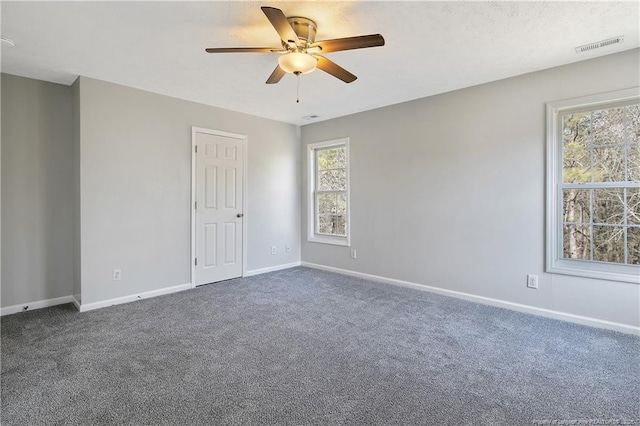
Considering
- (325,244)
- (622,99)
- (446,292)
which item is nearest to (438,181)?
(446,292)

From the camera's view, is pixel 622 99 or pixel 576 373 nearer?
pixel 576 373

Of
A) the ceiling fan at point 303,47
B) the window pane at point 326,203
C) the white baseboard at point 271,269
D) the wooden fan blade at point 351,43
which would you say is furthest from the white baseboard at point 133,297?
the wooden fan blade at point 351,43

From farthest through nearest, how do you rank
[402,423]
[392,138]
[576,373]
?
[392,138] → [576,373] → [402,423]

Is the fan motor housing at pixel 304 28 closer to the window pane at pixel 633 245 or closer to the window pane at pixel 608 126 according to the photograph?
the window pane at pixel 608 126

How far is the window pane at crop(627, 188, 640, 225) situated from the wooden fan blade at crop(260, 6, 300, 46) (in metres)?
3.14

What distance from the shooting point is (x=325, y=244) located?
17.0ft

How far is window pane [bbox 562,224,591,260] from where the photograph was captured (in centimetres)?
305

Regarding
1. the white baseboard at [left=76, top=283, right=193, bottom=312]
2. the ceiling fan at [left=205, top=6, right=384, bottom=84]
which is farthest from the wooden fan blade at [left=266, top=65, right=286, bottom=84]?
the white baseboard at [left=76, top=283, right=193, bottom=312]

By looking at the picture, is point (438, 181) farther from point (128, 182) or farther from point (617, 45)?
point (128, 182)

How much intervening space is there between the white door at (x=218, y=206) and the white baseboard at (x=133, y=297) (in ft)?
0.75

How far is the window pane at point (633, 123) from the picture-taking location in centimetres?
281

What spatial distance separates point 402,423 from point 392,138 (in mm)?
3430

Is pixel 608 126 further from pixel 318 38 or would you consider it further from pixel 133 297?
pixel 133 297

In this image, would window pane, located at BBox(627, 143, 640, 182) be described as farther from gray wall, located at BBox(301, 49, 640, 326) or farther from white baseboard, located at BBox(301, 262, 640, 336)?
white baseboard, located at BBox(301, 262, 640, 336)
